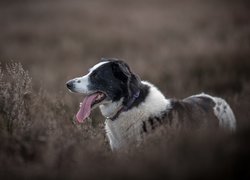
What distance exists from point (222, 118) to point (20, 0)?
83.3ft

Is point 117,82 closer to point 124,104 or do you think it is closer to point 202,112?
point 124,104

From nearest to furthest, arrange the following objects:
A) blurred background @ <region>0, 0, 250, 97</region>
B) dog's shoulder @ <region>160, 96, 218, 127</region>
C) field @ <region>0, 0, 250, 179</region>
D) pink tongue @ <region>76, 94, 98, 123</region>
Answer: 1. field @ <region>0, 0, 250, 179</region>
2. dog's shoulder @ <region>160, 96, 218, 127</region>
3. pink tongue @ <region>76, 94, 98, 123</region>
4. blurred background @ <region>0, 0, 250, 97</region>

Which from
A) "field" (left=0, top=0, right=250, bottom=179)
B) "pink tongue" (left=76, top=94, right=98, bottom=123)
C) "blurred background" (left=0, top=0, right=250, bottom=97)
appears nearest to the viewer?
"field" (left=0, top=0, right=250, bottom=179)

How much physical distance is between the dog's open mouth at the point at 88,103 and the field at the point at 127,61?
17 cm

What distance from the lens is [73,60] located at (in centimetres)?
1859

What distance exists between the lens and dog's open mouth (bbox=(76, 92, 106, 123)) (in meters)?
6.93

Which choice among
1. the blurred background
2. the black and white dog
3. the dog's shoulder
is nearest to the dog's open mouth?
the black and white dog

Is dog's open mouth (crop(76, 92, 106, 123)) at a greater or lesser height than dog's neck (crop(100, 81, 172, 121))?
greater

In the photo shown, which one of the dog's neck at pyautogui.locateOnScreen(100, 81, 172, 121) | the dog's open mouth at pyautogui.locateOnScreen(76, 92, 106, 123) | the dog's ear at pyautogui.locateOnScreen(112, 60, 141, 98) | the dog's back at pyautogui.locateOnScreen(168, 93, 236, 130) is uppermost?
the dog's ear at pyautogui.locateOnScreen(112, 60, 141, 98)

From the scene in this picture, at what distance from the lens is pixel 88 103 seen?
22.9 ft

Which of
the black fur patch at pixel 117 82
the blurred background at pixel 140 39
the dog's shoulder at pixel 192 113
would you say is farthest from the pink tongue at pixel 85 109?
the blurred background at pixel 140 39

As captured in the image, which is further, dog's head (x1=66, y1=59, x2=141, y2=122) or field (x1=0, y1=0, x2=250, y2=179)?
dog's head (x1=66, y1=59, x2=141, y2=122)

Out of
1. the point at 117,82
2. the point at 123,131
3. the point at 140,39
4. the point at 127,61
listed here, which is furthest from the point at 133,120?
the point at 140,39

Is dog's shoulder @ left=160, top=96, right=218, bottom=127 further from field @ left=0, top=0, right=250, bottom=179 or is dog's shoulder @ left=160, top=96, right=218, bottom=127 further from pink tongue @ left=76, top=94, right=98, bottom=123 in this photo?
pink tongue @ left=76, top=94, right=98, bottom=123
